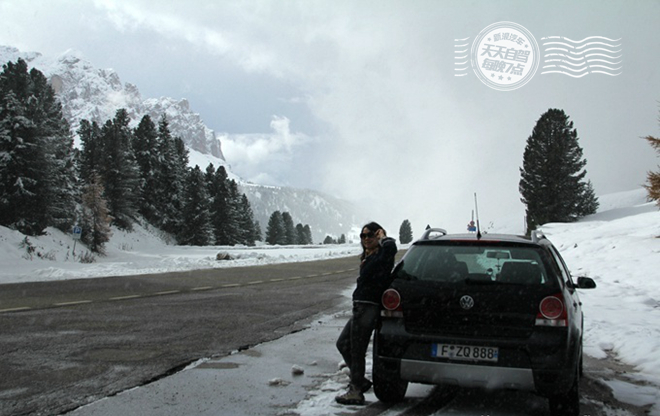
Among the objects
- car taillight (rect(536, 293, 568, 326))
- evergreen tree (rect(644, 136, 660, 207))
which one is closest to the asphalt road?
car taillight (rect(536, 293, 568, 326))

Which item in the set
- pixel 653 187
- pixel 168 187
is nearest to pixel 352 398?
pixel 653 187

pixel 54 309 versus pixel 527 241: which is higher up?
pixel 527 241

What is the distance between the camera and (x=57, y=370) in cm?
524

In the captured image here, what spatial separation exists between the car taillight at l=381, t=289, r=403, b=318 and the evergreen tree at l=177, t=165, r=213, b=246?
60.6 m

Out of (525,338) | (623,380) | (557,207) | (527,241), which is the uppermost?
(557,207)

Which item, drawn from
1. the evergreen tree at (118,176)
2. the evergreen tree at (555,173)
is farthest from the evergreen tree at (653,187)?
the evergreen tree at (118,176)

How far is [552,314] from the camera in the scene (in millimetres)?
3852

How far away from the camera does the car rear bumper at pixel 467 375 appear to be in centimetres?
377

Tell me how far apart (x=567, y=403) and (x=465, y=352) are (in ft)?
3.01

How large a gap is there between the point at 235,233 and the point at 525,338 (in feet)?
224

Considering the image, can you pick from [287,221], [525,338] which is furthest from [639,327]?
[287,221]

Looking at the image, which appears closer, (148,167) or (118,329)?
(118,329)

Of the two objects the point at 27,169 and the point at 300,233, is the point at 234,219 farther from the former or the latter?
the point at 300,233

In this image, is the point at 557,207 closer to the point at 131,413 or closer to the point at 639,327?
the point at 639,327
